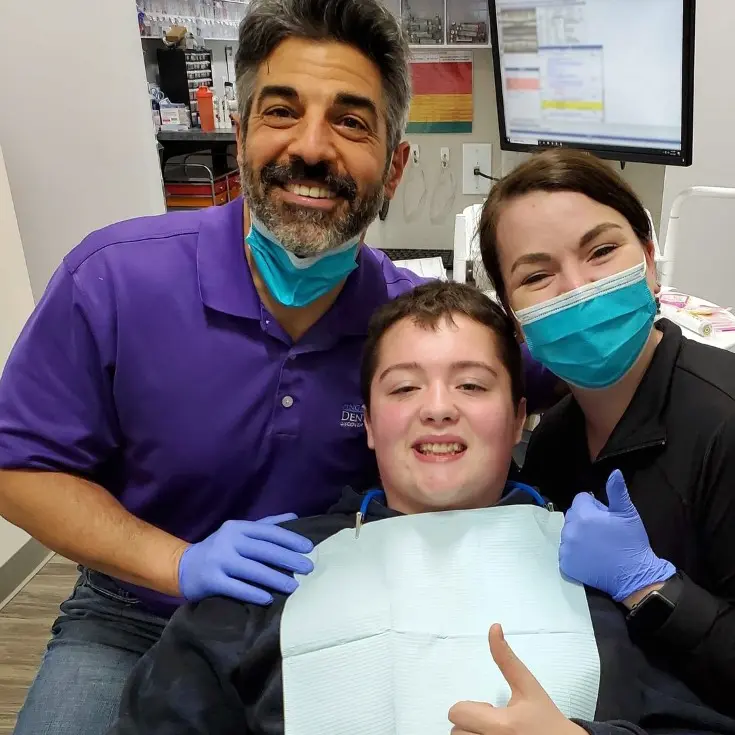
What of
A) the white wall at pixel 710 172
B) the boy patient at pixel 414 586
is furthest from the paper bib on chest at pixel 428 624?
the white wall at pixel 710 172

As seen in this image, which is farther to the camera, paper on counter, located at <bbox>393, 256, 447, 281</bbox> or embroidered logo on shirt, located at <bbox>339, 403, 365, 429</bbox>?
paper on counter, located at <bbox>393, 256, 447, 281</bbox>

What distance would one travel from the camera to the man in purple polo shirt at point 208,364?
1253 millimetres

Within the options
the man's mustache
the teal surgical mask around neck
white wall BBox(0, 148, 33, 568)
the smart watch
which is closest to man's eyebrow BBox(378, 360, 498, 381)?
the teal surgical mask around neck

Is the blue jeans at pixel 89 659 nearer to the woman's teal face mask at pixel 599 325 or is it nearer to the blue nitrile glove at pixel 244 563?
the blue nitrile glove at pixel 244 563

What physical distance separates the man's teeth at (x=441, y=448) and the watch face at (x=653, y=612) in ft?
1.13

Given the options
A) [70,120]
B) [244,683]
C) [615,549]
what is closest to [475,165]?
[70,120]

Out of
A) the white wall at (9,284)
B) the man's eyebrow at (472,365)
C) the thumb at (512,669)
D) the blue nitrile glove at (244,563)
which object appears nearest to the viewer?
the thumb at (512,669)

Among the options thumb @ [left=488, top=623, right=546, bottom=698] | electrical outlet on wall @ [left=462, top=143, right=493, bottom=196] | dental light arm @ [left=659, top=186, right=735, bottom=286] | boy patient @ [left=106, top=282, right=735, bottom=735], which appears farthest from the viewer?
electrical outlet on wall @ [left=462, top=143, right=493, bottom=196]

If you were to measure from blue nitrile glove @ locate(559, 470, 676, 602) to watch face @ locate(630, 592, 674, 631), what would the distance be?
0.02m

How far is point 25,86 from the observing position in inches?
95.7

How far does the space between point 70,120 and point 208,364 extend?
167 cm

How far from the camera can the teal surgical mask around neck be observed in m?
1.29

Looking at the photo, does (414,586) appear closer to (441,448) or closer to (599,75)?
(441,448)

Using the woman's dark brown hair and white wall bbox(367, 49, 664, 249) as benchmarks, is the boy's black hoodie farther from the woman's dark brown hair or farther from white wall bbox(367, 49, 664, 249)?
white wall bbox(367, 49, 664, 249)
